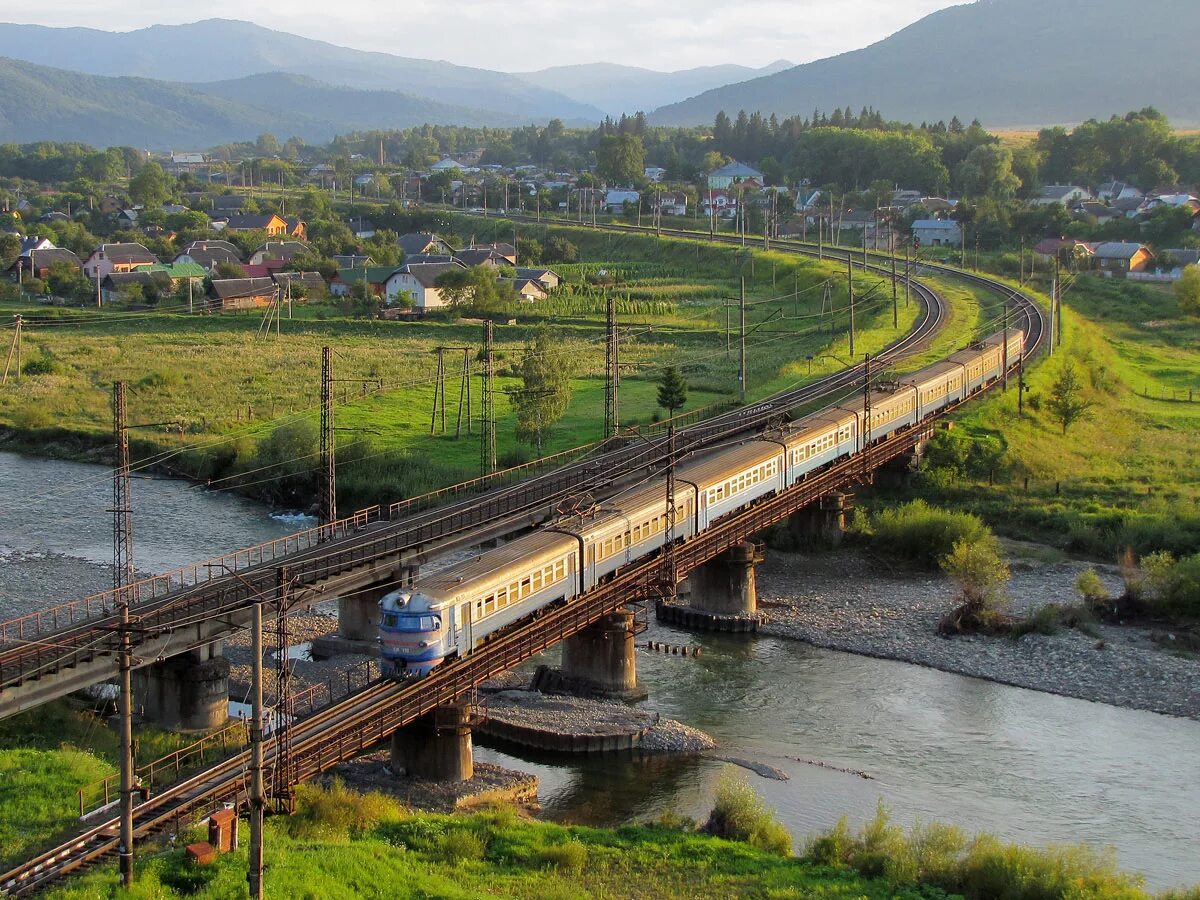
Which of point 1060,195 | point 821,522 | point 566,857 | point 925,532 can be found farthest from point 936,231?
A: point 566,857

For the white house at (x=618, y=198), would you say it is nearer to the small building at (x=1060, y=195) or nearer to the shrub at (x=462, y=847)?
the small building at (x=1060, y=195)

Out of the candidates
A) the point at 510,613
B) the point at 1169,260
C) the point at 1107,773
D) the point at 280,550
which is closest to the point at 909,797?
the point at 1107,773

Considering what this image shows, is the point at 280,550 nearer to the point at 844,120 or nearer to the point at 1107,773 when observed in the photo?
the point at 1107,773

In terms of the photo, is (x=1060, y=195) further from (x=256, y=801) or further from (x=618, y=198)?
(x=256, y=801)

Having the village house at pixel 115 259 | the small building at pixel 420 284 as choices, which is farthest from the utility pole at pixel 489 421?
the village house at pixel 115 259

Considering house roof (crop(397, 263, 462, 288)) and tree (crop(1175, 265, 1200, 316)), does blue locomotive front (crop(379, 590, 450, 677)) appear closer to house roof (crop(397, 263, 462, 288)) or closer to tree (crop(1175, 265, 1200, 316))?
house roof (crop(397, 263, 462, 288))

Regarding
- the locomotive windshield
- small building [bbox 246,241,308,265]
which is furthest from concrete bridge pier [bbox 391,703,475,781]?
small building [bbox 246,241,308,265]

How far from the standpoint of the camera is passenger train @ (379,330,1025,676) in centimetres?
2612

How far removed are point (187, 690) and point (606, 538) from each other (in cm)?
947

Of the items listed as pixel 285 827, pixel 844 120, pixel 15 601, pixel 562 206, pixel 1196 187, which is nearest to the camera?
pixel 285 827

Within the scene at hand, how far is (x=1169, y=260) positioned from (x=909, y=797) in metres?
79.8

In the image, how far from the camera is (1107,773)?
94.9 ft

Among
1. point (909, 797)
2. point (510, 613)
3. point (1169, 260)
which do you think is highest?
point (1169, 260)

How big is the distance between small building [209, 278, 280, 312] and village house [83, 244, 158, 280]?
11.9 m
